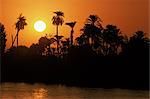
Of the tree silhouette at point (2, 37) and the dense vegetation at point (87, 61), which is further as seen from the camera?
the tree silhouette at point (2, 37)

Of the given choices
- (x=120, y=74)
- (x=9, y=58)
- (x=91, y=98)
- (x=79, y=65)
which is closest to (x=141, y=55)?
(x=120, y=74)

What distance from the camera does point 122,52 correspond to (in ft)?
196

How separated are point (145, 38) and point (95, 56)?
5374mm

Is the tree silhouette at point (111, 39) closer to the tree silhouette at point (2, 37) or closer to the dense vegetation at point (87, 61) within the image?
the dense vegetation at point (87, 61)

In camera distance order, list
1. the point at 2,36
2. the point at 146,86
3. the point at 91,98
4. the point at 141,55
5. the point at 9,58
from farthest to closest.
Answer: the point at 2,36
the point at 9,58
the point at 141,55
the point at 146,86
the point at 91,98

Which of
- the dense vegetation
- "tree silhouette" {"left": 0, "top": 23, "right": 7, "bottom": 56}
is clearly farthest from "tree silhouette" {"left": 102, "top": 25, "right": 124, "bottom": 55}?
"tree silhouette" {"left": 0, "top": 23, "right": 7, "bottom": 56}

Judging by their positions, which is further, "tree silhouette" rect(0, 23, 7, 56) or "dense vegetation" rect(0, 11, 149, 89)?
"tree silhouette" rect(0, 23, 7, 56)

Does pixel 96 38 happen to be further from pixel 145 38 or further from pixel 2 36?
pixel 2 36

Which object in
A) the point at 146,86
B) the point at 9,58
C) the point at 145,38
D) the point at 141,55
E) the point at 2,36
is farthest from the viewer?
the point at 2,36

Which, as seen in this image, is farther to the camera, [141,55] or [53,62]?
[53,62]

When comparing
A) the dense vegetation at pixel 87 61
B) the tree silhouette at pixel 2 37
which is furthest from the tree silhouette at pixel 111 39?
the tree silhouette at pixel 2 37

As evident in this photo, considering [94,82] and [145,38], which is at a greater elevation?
[145,38]

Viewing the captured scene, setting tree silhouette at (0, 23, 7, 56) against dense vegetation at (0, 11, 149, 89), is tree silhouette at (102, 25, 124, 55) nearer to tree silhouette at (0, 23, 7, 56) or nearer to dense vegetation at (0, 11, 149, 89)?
dense vegetation at (0, 11, 149, 89)

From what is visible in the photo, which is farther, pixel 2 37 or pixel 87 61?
pixel 2 37
